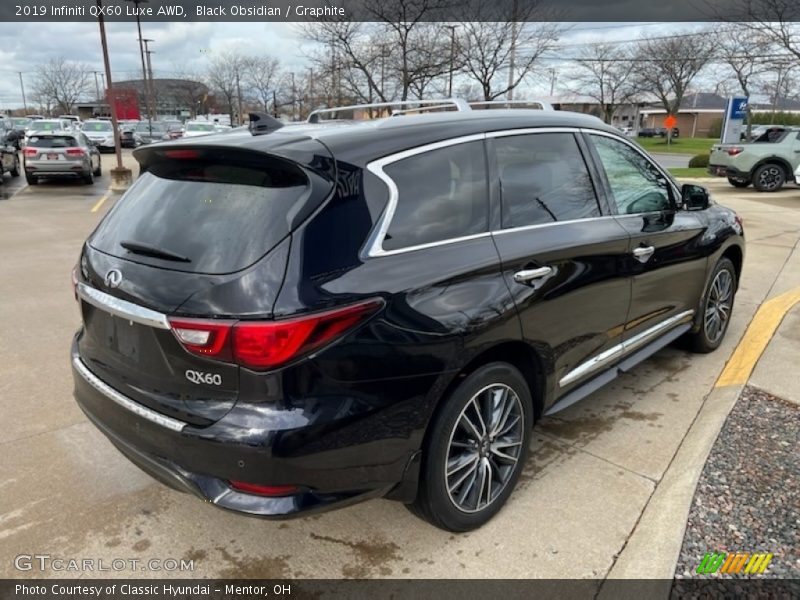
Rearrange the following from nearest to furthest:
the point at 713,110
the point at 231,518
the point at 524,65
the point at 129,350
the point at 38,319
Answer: the point at 129,350, the point at 231,518, the point at 38,319, the point at 524,65, the point at 713,110

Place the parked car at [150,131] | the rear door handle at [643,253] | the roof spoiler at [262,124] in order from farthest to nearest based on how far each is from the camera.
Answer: the parked car at [150,131], the rear door handle at [643,253], the roof spoiler at [262,124]

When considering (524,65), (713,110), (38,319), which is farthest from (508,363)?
Result: (713,110)

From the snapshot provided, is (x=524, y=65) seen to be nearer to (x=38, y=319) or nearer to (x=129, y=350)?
(x=38, y=319)

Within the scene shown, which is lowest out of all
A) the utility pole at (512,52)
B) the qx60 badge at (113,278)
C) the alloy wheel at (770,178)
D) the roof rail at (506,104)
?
the alloy wheel at (770,178)

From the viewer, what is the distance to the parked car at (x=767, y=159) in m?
16.0

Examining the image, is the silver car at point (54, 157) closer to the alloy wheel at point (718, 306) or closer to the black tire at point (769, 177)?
the alloy wheel at point (718, 306)

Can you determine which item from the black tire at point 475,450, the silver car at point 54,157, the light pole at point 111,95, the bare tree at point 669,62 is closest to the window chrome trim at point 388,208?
the black tire at point 475,450

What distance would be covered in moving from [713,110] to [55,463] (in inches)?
3618

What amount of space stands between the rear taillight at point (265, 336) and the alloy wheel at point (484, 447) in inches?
29.5

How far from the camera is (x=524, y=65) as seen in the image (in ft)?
71.1

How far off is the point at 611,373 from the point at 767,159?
626 inches

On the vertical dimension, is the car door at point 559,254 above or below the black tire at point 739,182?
above

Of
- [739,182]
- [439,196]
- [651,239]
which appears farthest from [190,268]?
[739,182]

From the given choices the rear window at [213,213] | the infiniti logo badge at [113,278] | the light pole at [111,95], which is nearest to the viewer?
the rear window at [213,213]
